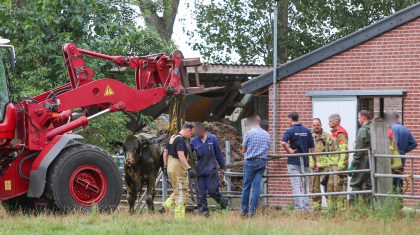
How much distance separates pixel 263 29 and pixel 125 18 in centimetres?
1075

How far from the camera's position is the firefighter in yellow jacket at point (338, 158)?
1728 centimetres

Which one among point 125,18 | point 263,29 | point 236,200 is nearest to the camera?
point 236,200

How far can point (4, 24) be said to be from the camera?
81.0 ft

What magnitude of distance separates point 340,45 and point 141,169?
5.69 metres

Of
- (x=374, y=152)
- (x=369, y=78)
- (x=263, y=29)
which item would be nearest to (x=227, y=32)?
(x=263, y=29)

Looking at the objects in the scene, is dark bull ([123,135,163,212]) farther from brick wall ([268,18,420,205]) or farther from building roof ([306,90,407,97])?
building roof ([306,90,407,97])

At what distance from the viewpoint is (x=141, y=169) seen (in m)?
18.2

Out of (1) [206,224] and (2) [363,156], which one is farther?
(2) [363,156]

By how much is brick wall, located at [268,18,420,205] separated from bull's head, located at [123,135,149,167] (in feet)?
13.5

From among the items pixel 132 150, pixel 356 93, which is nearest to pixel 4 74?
pixel 132 150

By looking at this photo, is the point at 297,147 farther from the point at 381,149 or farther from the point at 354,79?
the point at 354,79

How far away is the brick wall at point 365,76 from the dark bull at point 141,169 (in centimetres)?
372

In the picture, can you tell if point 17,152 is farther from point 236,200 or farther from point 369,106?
point 369,106

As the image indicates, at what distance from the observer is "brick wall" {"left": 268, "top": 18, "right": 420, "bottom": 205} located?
814 inches
